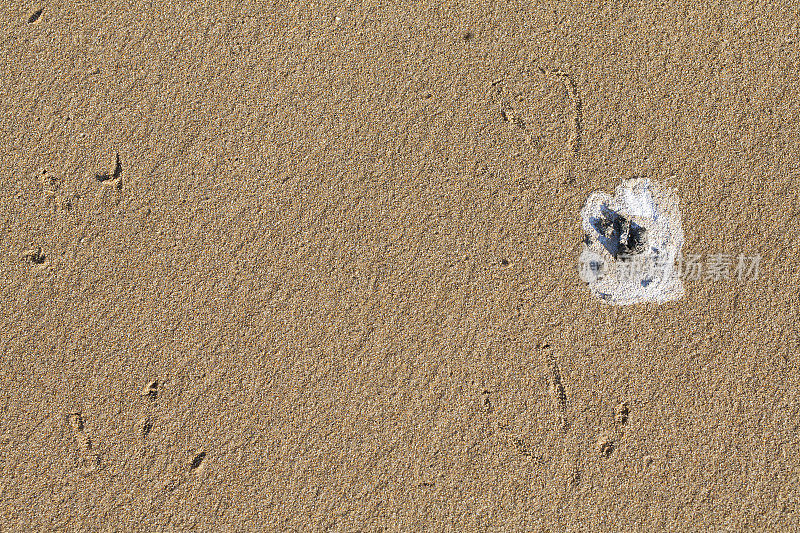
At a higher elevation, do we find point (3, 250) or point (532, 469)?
point (3, 250)

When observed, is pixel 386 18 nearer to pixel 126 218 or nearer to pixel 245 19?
pixel 245 19

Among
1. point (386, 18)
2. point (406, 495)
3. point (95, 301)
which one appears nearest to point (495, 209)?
point (386, 18)

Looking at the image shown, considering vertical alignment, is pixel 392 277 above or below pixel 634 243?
below

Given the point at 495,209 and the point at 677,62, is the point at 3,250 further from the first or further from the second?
the point at 677,62

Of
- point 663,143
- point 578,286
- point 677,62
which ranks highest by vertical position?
point 677,62

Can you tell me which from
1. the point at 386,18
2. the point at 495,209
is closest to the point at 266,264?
the point at 495,209

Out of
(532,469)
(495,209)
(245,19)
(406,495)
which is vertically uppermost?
(245,19)

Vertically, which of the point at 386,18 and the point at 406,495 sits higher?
the point at 386,18
